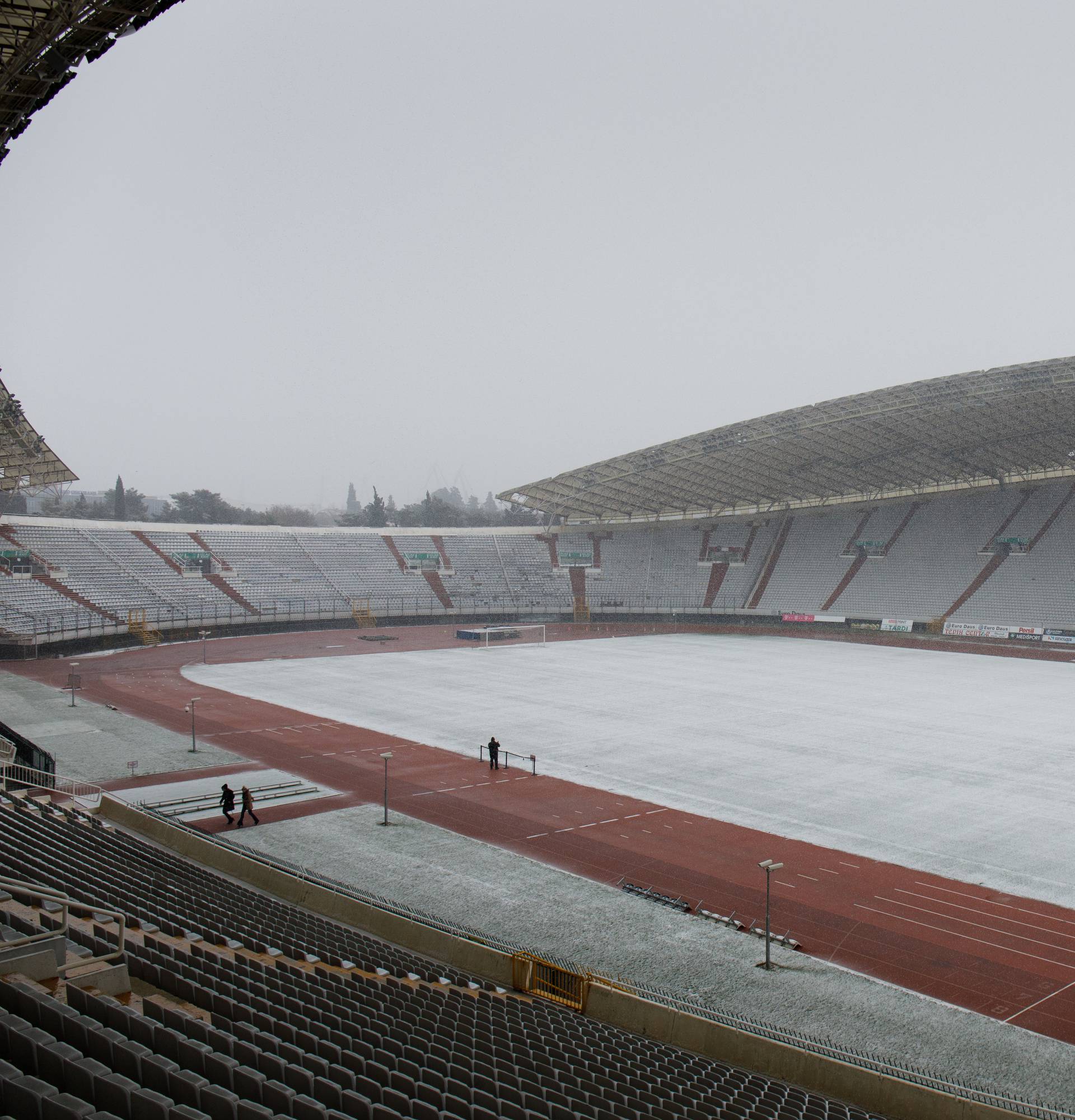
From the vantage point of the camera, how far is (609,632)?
69312mm

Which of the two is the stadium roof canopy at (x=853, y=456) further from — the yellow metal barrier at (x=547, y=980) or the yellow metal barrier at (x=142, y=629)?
the yellow metal barrier at (x=547, y=980)

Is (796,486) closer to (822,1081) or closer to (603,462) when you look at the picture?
(603,462)

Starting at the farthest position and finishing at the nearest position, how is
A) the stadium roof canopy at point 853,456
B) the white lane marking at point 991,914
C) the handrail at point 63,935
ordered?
the stadium roof canopy at point 853,456 < the white lane marking at point 991,914 < the handrail at point 63,935

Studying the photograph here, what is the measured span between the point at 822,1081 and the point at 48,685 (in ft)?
126

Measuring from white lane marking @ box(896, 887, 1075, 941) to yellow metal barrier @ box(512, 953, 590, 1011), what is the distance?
765 centimetres

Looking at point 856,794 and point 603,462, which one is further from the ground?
point 603,462

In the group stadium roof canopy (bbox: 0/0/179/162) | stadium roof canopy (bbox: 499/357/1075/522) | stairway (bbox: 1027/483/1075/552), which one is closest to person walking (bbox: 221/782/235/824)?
stadium roof canopy (bbox: 0/0/179/162)

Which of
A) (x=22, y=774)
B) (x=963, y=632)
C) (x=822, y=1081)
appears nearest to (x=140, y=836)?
(x=22, y=774)

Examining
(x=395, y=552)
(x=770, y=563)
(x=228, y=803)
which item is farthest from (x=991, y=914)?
(x=395, y=552)

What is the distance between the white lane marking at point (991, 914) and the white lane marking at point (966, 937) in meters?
0.61

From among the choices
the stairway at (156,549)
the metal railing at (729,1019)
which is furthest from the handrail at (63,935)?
the stairway at (156,549)

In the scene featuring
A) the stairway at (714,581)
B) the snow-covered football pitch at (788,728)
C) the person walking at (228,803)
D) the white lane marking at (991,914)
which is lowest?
the white lane marking at (991,914)

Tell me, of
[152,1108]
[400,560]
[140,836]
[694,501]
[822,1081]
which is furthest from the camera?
[400,560]

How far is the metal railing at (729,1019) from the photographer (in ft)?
→ 35.1
